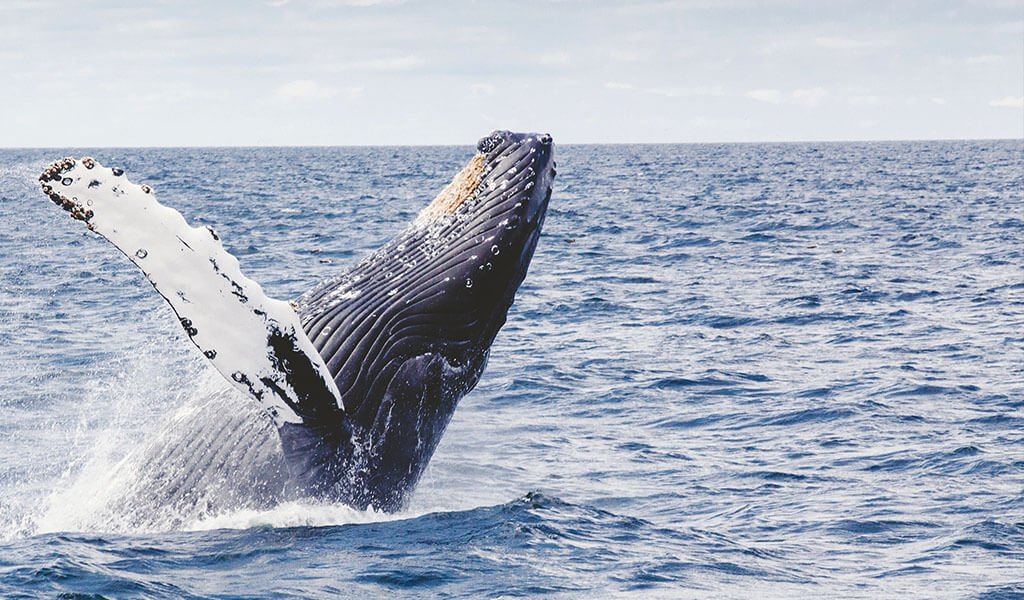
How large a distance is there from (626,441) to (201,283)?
6.81 metres

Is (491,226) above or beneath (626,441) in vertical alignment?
above

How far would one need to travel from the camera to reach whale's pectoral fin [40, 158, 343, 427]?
5.99m

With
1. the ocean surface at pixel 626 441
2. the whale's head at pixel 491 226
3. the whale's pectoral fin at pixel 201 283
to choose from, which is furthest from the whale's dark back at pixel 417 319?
the whale's pectoral fin at pixel 201 283

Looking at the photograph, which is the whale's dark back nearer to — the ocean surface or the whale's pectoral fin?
the ocean surface

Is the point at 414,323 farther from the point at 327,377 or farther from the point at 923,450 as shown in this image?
the point at 923,450

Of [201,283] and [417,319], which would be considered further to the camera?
[417,319]

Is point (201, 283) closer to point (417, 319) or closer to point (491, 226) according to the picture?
point (417, 319)

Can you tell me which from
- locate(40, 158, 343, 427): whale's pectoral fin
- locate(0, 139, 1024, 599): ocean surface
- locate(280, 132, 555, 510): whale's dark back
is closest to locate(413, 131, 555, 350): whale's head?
locate(280, 132, 555, 510): whale's dark back

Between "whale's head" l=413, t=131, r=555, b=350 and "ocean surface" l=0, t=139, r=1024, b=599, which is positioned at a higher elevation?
"whale's head" l=413, t=131, r=555, b=350

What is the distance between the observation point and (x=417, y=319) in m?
7.28

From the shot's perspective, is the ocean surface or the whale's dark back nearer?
the whale's dark back

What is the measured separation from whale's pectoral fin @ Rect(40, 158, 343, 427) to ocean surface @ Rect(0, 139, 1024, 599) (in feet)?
1.56

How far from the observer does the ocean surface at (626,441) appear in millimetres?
7629

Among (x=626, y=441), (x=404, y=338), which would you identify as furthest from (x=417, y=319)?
(x=626, y=441)
